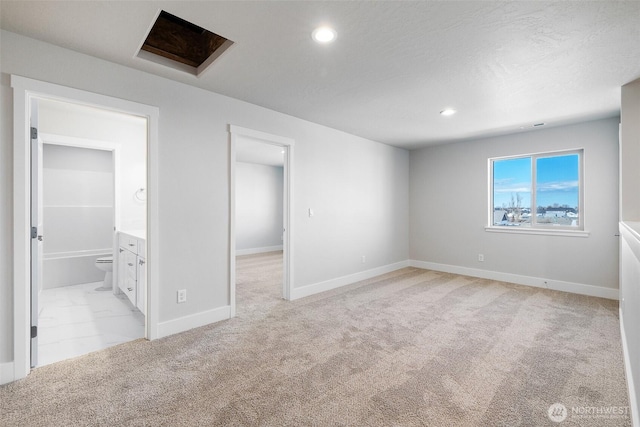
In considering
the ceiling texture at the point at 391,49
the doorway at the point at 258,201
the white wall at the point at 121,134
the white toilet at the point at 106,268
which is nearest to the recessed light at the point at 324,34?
the ceiling texture at the point at 391,49

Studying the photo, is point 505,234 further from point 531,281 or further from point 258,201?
point 258,201

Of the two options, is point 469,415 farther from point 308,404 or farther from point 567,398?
point 308,404

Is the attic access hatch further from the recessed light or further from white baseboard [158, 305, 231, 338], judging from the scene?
white baseboard [158, 305, 231, 338]

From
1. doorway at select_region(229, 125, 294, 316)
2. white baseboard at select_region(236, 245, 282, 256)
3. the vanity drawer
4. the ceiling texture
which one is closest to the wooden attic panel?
the ceiling texture

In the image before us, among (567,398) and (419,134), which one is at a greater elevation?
(419,134)

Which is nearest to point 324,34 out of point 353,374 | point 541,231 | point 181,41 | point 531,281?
point 181,41

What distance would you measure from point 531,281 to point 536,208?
1147 millimetres

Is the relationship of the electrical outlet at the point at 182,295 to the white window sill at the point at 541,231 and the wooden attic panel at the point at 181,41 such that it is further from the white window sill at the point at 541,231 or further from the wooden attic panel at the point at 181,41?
the white window sill at the point at 541,231

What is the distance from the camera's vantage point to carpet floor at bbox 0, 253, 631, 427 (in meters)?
1.73

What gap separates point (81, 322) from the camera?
3082 millimetres

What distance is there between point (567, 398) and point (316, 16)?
2868 mm

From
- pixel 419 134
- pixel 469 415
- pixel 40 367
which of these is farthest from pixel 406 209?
pixel 40 367

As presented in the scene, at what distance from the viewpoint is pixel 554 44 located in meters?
2.10

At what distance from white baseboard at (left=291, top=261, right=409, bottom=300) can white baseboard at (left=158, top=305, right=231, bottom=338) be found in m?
0.98
